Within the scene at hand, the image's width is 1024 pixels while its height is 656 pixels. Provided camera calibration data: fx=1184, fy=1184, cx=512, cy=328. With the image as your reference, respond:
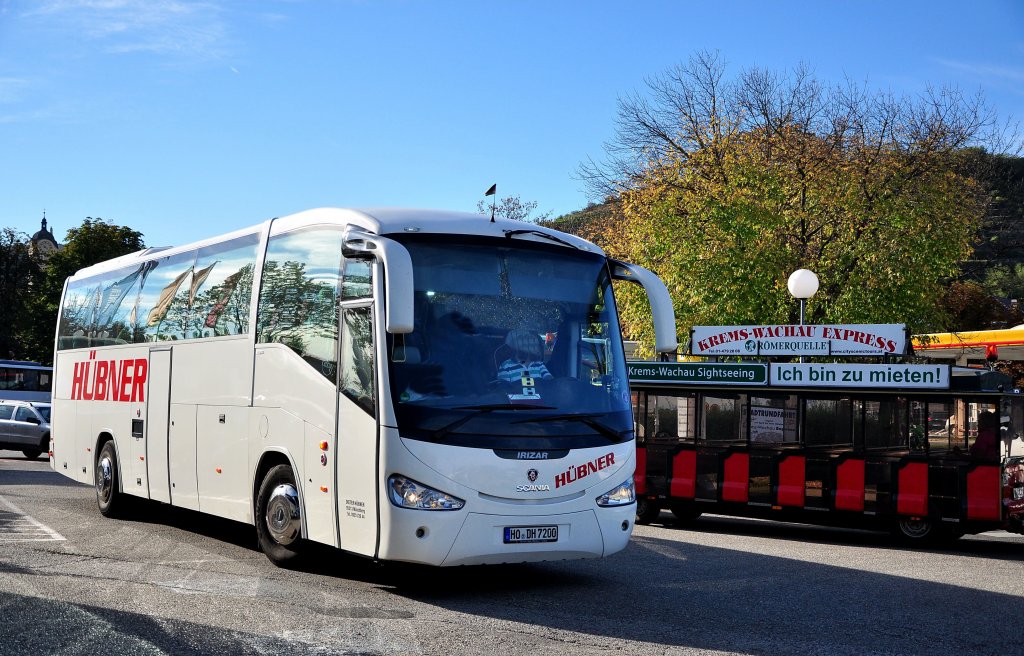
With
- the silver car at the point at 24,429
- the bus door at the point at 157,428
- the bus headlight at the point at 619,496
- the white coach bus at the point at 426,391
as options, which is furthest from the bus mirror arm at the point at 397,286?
the silver car at the point at 24,429

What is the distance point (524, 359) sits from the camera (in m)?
9.44

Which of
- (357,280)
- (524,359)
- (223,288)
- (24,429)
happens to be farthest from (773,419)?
(24,429)

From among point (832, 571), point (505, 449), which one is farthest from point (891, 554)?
point (505, 449)

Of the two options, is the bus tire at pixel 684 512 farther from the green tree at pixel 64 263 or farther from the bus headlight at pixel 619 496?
the green tree at pixel 64 263

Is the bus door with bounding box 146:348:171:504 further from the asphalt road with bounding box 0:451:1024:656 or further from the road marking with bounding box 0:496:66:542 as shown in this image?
the road marking with bounding box 0:496:66:542

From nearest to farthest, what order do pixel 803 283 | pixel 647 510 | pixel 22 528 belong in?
pixel 22 528 → pixel 647 510 → pixel 803 283

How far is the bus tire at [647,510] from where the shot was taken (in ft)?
59.2

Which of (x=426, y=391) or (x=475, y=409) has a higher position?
(x=426, y=391)

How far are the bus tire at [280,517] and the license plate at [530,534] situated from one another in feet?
6.62

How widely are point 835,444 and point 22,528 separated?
10.6 meters

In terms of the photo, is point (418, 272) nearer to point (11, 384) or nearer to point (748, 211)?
point (748, 211)

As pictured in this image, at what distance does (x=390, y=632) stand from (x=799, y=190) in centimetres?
2382

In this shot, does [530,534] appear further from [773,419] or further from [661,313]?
[773,419]

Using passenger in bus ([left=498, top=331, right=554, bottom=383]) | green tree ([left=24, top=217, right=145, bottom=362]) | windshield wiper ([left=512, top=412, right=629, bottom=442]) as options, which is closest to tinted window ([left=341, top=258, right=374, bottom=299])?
passenger in bus ([left=498, top=331, right=554, bottom=383])
